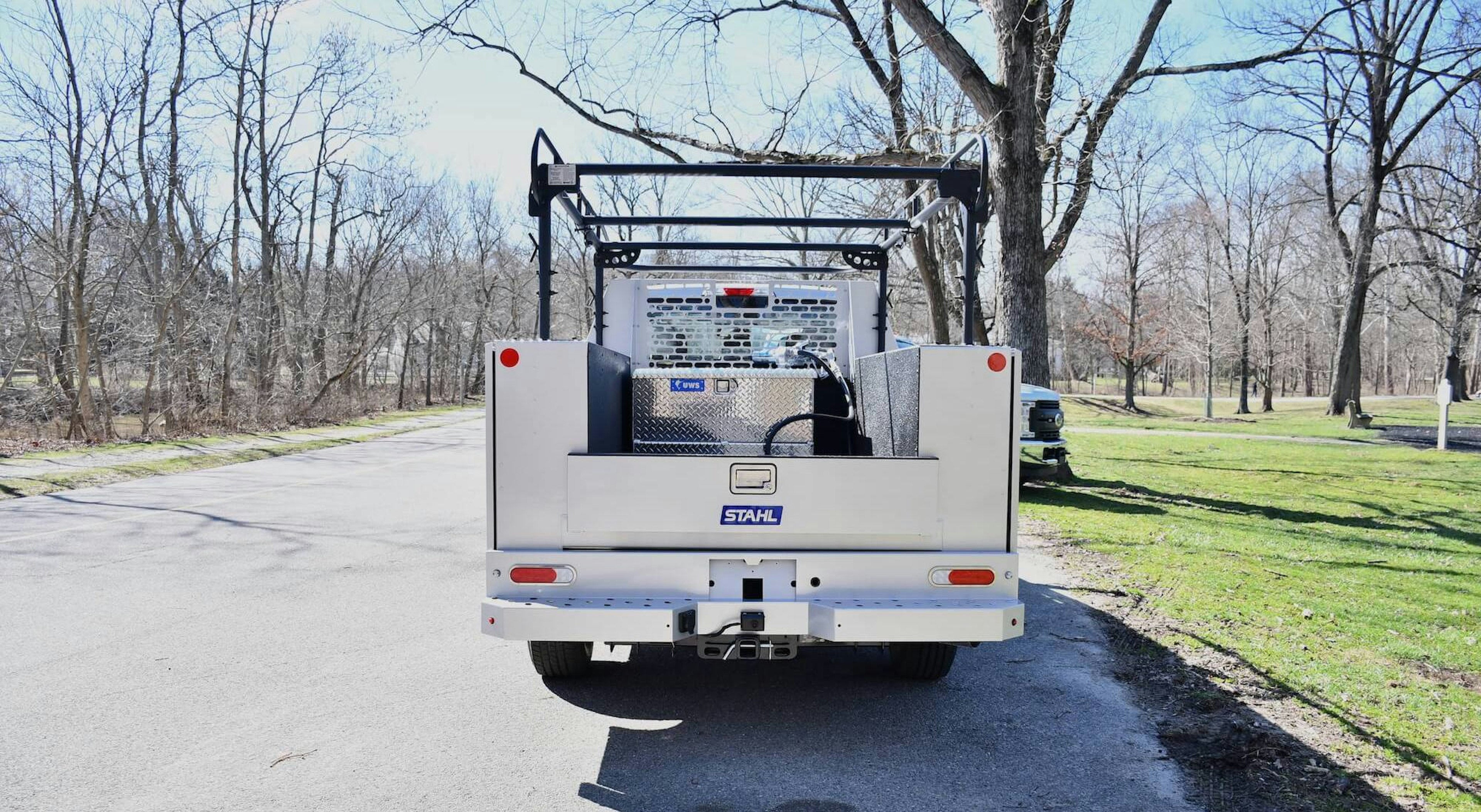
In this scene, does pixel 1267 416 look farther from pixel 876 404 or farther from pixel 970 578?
pixel 970 578

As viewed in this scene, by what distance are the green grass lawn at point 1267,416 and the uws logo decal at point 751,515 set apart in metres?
24.6

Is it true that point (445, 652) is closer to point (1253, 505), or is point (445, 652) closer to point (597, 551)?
point (597, 551)

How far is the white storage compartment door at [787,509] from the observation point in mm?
3996

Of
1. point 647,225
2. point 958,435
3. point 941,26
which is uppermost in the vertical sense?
point 941,26

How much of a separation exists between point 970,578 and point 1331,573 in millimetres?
5576

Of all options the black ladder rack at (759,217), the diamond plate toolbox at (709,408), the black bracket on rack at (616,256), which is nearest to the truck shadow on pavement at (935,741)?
the diamond plate toolbox at (709,408)

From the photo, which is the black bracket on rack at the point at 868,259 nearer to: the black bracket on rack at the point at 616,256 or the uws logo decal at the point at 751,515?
the black bracket on rack at the point at 616,256

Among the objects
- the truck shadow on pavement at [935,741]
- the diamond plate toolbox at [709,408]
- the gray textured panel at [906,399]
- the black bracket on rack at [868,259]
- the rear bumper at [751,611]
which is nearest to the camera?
the truck shadow on pavement at [935,741]

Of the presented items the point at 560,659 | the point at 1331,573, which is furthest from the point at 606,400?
the point at 1331,573

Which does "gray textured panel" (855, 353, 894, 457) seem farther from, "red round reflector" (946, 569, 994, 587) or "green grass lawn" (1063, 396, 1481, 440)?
"green grass lawn" (1063, 396, 1481, 440)

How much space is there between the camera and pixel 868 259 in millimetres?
7184

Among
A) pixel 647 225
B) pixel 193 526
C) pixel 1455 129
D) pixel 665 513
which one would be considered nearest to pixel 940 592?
pixel 665 513

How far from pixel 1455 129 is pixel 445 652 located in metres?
40.8

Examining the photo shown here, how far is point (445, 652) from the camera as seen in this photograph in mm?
5539
